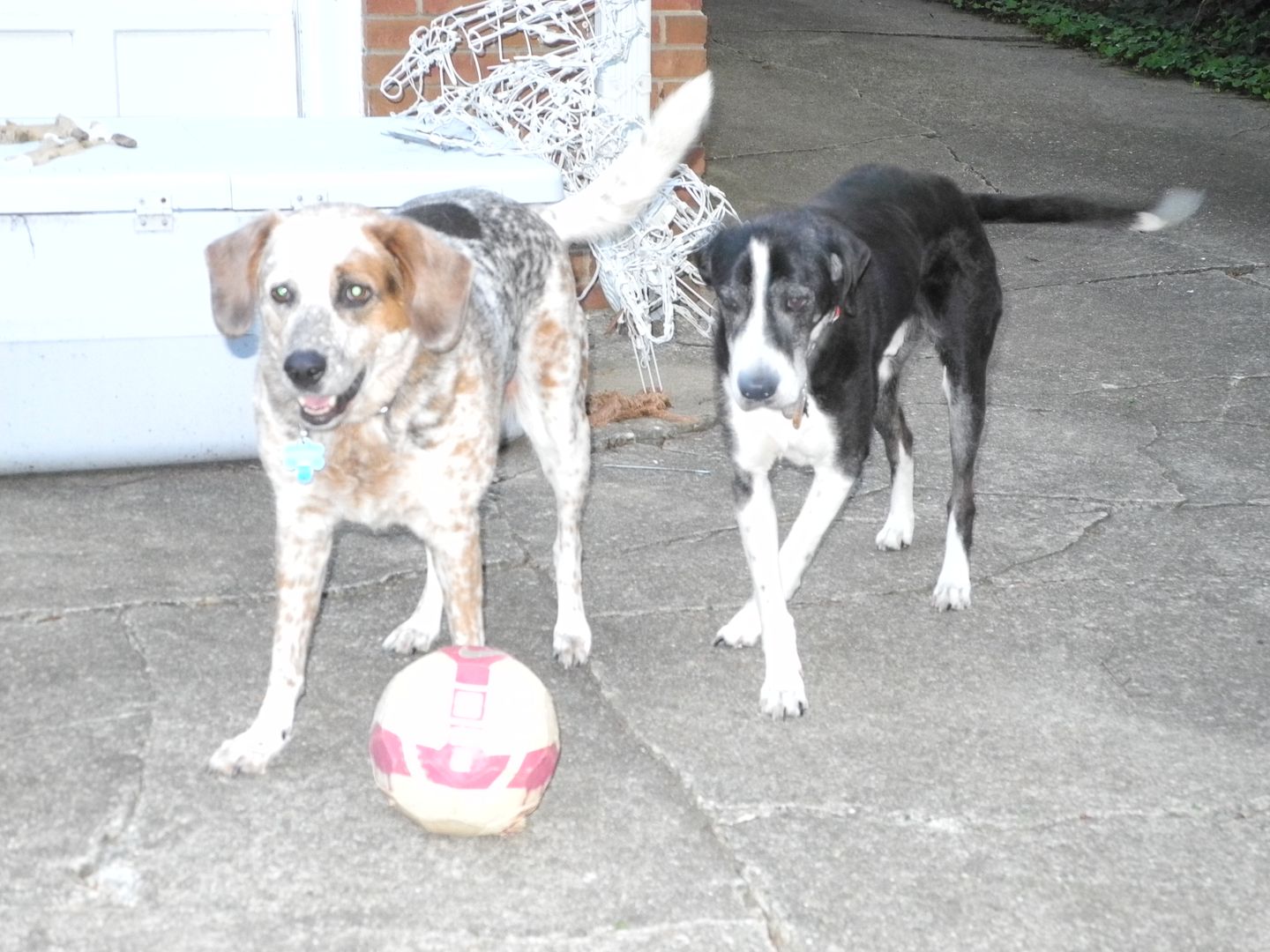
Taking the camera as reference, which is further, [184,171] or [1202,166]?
[1202,166]

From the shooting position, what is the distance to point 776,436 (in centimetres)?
405

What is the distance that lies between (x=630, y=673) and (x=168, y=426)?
204 cm

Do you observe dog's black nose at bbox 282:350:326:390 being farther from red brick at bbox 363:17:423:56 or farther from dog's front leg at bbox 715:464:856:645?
red brick at bbox 363:17:423:56

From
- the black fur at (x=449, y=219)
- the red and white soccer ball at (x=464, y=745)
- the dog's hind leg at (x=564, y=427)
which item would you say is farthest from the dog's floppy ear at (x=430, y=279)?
the dog's hind leg at (x=564, y=427)

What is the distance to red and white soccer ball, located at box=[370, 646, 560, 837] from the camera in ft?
10.5

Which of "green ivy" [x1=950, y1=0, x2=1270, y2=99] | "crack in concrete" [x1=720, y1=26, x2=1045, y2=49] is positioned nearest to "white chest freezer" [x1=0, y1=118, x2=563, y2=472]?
"crack in concrete" [x1=720, y1=26, x2=1045, y2=49]

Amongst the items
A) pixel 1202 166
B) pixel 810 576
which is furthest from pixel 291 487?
pixel 1202 166

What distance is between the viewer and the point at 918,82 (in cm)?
1255

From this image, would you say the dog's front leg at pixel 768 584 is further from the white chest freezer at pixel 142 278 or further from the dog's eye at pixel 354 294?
the white chest freezer at pixel 142 278

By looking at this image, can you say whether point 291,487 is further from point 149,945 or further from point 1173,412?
point 1173,412

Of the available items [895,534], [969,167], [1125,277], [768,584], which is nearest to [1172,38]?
[969,167]

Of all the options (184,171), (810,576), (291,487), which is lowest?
(810,576)

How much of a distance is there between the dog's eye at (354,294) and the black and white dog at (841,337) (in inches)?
37.2

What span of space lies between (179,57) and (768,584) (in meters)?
4.06
